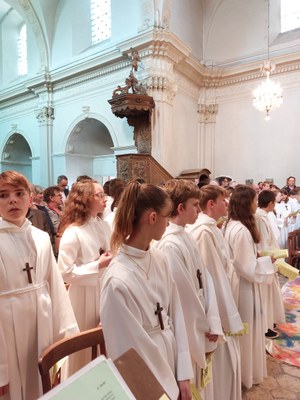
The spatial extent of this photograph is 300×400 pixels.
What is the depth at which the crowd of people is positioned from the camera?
1475mm

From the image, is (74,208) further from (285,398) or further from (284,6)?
(284,6)

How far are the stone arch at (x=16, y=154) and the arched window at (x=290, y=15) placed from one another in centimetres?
1215

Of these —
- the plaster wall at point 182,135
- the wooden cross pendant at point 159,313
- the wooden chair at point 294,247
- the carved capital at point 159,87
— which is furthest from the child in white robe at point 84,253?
the carved capital at point 159,87

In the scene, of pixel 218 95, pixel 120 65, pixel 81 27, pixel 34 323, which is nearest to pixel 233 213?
pixel 34 323

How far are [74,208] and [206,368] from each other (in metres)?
1.62

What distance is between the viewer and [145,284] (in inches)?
58.3

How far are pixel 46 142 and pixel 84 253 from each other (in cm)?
1115

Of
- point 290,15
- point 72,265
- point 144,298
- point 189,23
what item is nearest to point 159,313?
point 144,298

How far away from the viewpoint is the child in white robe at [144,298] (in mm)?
1384

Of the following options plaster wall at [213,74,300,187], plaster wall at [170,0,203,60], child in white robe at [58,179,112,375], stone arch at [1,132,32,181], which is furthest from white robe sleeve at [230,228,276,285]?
stone arch at [1,132,32,181]

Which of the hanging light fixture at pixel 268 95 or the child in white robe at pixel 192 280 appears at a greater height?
the hanging light fixture at pixel 268 95

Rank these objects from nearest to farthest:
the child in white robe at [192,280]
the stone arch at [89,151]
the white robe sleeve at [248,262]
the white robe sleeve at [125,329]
Result: the white robe sleeve at [125,329] → the child in white robe at [192,280] → the white robe sleeve at [248,262] → the stone arch at [89,151]

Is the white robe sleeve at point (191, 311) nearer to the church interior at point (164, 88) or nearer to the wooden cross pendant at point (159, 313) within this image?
the wooden cross pendant at point (159, 313)

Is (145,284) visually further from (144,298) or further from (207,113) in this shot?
(207,113)
